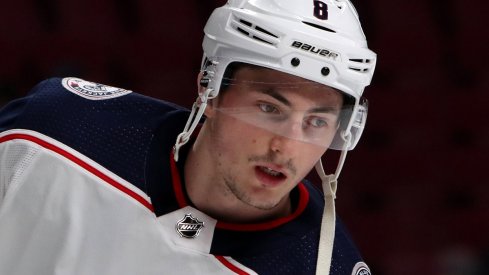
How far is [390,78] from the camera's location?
3.02 m

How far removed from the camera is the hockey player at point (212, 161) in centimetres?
164

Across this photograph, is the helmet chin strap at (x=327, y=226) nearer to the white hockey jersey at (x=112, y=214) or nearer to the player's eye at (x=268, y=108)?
the white hockey jersey at (x=112, y=214)

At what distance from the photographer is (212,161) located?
1.72m

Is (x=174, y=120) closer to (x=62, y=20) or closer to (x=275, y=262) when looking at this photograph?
(x=275, y=262)

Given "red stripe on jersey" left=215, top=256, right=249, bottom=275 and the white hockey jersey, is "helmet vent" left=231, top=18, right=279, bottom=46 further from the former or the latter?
"red stripe on jersey" left=215, top=256, right=249, bottom=275

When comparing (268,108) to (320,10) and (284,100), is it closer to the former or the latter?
(284,100)

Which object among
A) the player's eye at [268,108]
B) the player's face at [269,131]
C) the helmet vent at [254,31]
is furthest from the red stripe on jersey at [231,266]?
the helmet vent at [254,31]

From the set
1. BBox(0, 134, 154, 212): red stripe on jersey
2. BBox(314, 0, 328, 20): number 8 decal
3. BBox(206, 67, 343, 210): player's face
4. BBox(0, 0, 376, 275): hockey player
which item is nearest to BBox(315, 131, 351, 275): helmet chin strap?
BBox(0, 0, 376, 275): hockey player

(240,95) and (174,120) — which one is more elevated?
(240,95)

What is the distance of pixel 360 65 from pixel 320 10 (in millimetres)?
109

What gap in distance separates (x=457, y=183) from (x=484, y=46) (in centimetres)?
40

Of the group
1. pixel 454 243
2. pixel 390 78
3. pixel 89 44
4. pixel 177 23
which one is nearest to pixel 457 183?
pixel 454 243

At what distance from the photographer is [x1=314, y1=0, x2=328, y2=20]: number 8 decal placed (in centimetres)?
167

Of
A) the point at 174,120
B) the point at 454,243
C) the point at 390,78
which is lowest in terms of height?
the point at 454,243
